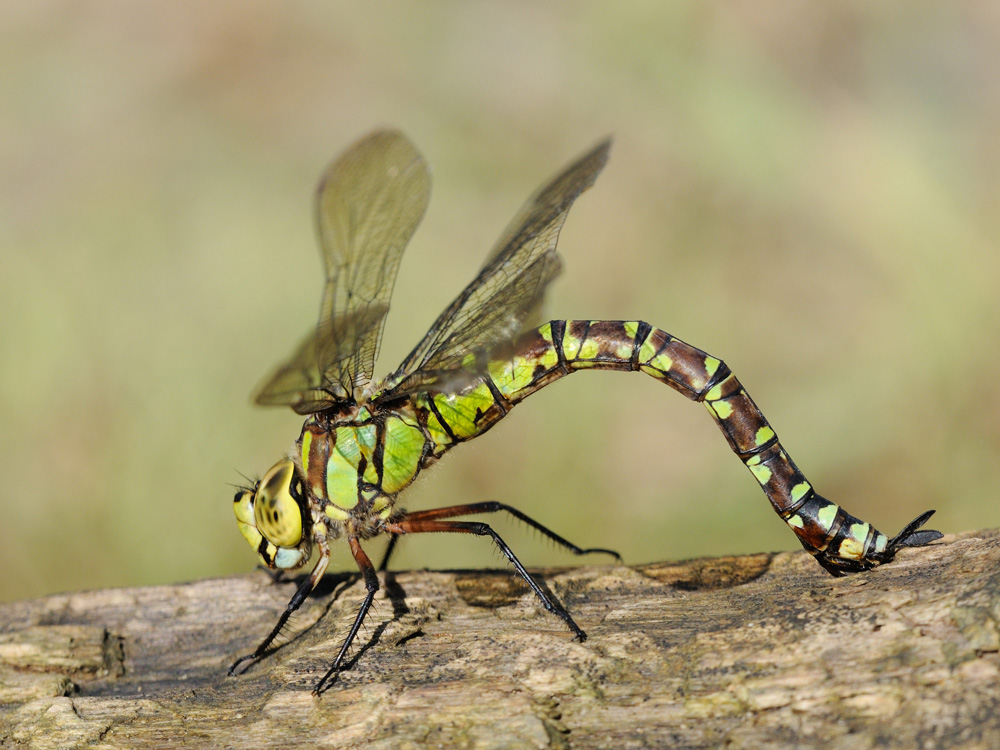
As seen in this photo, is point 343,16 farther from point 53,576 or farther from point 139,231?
point 53,576

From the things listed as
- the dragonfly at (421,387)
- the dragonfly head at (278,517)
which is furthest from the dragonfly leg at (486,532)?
the dragonfly head at (278,517)

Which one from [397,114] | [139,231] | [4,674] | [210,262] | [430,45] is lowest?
[4,674]

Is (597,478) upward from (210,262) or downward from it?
downward

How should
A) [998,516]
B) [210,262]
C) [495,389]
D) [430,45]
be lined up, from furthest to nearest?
[430,45]
[210,262]
[998,516]
[495,389]

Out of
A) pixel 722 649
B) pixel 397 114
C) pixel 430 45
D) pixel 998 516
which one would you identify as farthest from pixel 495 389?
pixel 430 45

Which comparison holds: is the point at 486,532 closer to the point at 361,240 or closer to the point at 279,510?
the point at 279,510

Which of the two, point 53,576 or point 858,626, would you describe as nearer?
point 858,626
